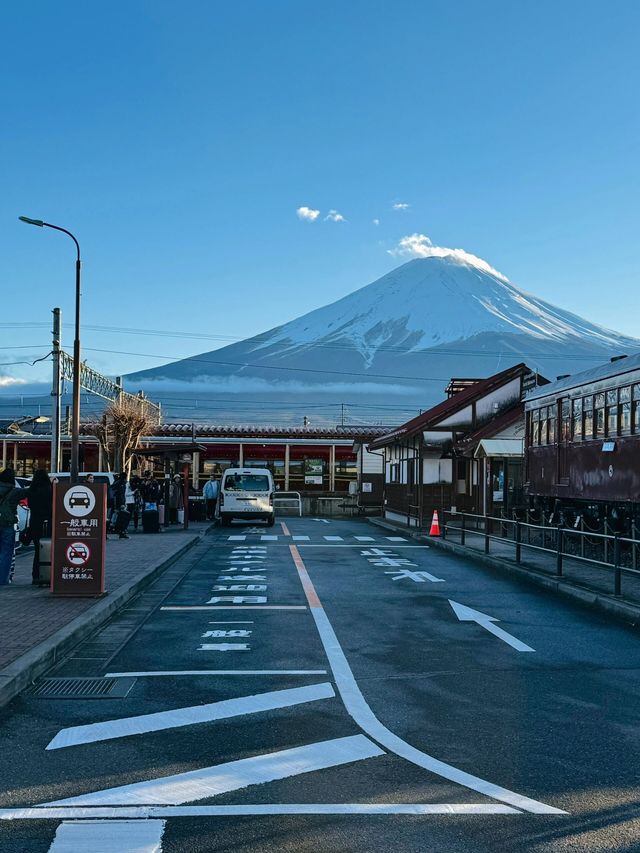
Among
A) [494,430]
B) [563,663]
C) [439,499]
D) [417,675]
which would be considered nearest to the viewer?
[417,675]

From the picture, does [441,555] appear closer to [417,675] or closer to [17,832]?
[417,675]

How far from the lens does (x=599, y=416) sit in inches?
787

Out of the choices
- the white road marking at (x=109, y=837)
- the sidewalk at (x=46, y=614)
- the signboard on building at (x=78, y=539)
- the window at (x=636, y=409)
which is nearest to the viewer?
the white road marking at (x=109, y=837)

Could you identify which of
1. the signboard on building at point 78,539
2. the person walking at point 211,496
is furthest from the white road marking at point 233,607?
the person walking at point 211,496

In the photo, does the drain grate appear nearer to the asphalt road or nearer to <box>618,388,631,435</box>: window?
the asphalt road

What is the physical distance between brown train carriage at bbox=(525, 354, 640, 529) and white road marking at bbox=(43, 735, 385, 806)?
1307cm

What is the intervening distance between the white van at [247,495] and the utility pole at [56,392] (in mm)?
5947

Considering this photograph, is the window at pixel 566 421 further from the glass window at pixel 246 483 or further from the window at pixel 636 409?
the glass window at pixel 246 483

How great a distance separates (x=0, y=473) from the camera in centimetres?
1428

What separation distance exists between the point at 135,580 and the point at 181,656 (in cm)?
544

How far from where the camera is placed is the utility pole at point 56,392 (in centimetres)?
3109

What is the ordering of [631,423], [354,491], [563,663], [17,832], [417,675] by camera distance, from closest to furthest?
[17,832] → [417,675] → [563,663] → [631,423] → [354,491]

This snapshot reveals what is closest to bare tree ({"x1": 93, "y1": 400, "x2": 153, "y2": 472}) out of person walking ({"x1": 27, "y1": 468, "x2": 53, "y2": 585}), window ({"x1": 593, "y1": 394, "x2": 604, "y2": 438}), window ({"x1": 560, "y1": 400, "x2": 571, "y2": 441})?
window ({"x1": 560, "y1": 400, "x2": 571, "y2": 441})

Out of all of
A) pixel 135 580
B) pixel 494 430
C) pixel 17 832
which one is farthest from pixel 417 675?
pixel 494 430
